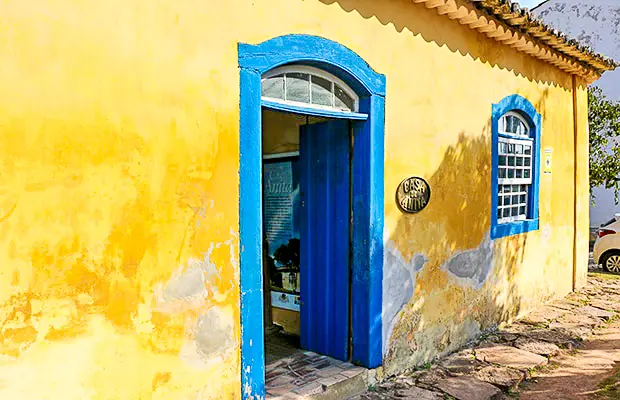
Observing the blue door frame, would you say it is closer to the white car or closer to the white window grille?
the white window grille

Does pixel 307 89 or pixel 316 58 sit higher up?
pixel 316 58

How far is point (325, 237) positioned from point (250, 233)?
154cm

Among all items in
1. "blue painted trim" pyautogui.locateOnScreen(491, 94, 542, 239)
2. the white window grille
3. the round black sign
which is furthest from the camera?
the white window grille

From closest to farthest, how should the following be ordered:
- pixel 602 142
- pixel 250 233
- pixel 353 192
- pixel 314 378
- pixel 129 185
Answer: pixel 129 185, pixel 250 233, pixel 314 378, pixel 353 192, pixel 602 142

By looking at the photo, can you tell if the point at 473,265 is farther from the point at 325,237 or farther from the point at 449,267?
the point at 325,237

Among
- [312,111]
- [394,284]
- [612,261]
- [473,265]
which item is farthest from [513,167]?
[612,261]

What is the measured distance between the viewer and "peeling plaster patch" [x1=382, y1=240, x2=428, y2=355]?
203 inches

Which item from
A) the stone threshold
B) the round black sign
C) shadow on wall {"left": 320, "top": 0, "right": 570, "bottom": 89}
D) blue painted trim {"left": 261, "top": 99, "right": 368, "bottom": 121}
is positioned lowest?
the stone threshold

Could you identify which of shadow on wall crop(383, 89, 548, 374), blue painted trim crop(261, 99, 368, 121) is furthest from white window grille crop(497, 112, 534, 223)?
blue painted trim crop(261, 99, 368, 121)

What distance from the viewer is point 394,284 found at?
5258mm

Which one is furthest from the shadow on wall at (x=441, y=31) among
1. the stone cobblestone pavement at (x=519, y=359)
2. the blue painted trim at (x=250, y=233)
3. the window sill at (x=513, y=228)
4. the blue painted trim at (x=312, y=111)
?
A: the stone cobblestone pavement at (x=519, y=359)

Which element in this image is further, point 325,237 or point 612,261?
point 612,261

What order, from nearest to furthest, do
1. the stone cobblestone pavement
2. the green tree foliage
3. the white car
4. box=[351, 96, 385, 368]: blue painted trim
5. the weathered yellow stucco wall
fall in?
the weathered yellow stucco wall → box=[351, 96, 385, 368]: blue painted trim → the stone cobblestone pavement → the white car → the green tree foliage

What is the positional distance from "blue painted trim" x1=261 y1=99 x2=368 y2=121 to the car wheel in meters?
9.40
